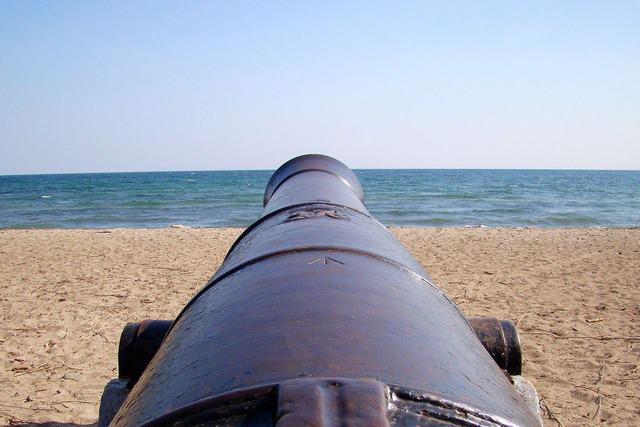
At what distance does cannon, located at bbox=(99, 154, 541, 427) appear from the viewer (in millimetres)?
1100

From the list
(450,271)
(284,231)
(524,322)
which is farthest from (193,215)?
(284,231)

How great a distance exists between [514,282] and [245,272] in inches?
326

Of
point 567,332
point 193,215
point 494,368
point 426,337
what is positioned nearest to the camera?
point 426,337

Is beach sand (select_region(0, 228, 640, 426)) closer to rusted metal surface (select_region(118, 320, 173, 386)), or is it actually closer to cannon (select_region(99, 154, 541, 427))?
rusted metal surface (select_region(118, 320, 173, 386))

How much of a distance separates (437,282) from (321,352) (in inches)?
335

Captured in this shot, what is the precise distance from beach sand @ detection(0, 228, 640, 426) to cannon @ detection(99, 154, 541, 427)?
329cm

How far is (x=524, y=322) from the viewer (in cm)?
719

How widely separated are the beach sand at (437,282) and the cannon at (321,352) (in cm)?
329

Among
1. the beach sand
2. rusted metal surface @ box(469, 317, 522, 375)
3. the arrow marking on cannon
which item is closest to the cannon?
the arrow marking on cannon

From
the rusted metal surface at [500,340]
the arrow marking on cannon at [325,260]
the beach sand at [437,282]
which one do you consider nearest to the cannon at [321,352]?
the arrow marking on cannon at [325,260]

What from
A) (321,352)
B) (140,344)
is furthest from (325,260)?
(140,344)

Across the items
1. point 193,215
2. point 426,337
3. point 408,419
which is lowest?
point 408,419

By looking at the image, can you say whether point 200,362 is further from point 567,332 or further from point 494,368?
point 567,332

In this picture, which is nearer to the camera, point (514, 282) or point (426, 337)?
point (426, 337)
